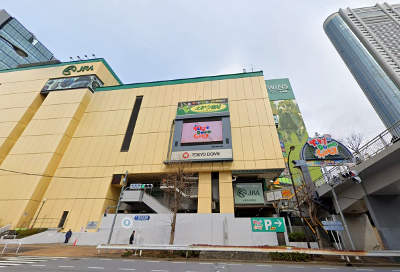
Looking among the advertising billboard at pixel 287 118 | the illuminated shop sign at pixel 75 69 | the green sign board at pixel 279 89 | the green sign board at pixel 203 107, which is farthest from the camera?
the green sign board at pixel 279 89

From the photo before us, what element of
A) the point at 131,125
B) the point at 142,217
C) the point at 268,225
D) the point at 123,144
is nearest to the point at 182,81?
the point at 131,125

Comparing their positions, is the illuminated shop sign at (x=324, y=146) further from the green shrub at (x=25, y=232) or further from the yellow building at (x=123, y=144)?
the green shrub at (x=25, y=232)

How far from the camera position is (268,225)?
15.9 m

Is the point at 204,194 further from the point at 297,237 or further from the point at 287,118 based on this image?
Result: the point at 287,118

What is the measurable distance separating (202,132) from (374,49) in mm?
89060

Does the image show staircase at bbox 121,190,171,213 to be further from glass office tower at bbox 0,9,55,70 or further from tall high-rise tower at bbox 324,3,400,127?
glass office tower at bbox 0,9,55,70

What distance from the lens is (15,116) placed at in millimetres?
29266

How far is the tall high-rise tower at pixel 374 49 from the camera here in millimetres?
58344

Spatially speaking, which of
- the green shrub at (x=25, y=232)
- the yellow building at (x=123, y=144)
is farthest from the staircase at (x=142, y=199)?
the green shrub at (x=25, y=232)

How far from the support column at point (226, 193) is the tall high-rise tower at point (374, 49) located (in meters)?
69.1

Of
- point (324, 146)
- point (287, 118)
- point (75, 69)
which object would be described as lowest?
point (324, 146)

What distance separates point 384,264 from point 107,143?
30.8 meters

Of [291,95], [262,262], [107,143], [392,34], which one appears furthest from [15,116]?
[392,34]

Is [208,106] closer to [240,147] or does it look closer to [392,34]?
[240,147]
